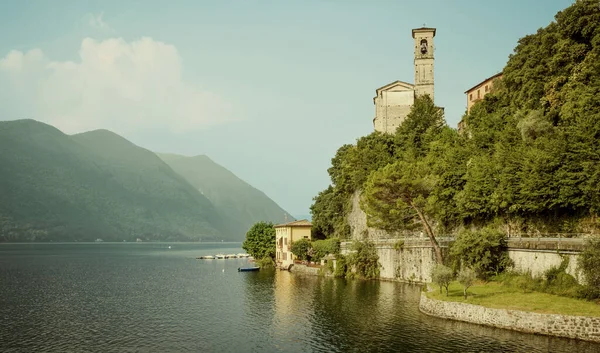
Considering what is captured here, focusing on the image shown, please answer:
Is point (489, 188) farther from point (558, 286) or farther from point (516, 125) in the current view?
point (558, 286)

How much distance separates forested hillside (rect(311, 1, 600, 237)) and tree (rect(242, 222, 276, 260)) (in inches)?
1959

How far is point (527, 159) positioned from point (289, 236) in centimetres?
5991

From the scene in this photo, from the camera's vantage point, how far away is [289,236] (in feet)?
330

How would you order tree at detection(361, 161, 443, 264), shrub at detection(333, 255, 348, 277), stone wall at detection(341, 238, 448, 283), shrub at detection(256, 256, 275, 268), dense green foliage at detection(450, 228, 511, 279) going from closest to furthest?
1. dense green foliage at detection(450, 228, 511, 279)
2. tree at detection(361, 161, 443, 264)
3. stone wall at detection(341, 238, 448, 283)
4. shrub at detection(333, 255, 348, 277)
5. shrub at detection(256, 256, 275, 268)

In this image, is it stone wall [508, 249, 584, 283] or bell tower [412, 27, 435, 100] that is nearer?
stone wall [508, 249, 584, 283]

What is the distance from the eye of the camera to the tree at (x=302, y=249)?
94.9 meters

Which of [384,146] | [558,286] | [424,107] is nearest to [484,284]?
[558,286]

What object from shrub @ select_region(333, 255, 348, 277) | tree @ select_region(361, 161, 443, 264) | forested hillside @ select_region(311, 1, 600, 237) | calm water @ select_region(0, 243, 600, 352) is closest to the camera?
calm water @ select_region(0, 243, 600, 352)

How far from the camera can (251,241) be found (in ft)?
383

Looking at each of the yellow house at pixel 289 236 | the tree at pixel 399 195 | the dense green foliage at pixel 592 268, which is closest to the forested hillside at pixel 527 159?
the tree at pixel 399 195

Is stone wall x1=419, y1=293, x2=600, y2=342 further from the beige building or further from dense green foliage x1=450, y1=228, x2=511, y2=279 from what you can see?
the beige building

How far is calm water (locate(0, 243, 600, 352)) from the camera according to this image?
34.4 meters

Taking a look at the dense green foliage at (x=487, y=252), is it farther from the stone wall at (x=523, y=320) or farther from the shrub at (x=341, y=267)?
the shrub at (x=341, y=267)

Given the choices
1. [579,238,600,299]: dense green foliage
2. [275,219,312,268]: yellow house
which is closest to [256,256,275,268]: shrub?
[275,219,312,268]: yellow house
